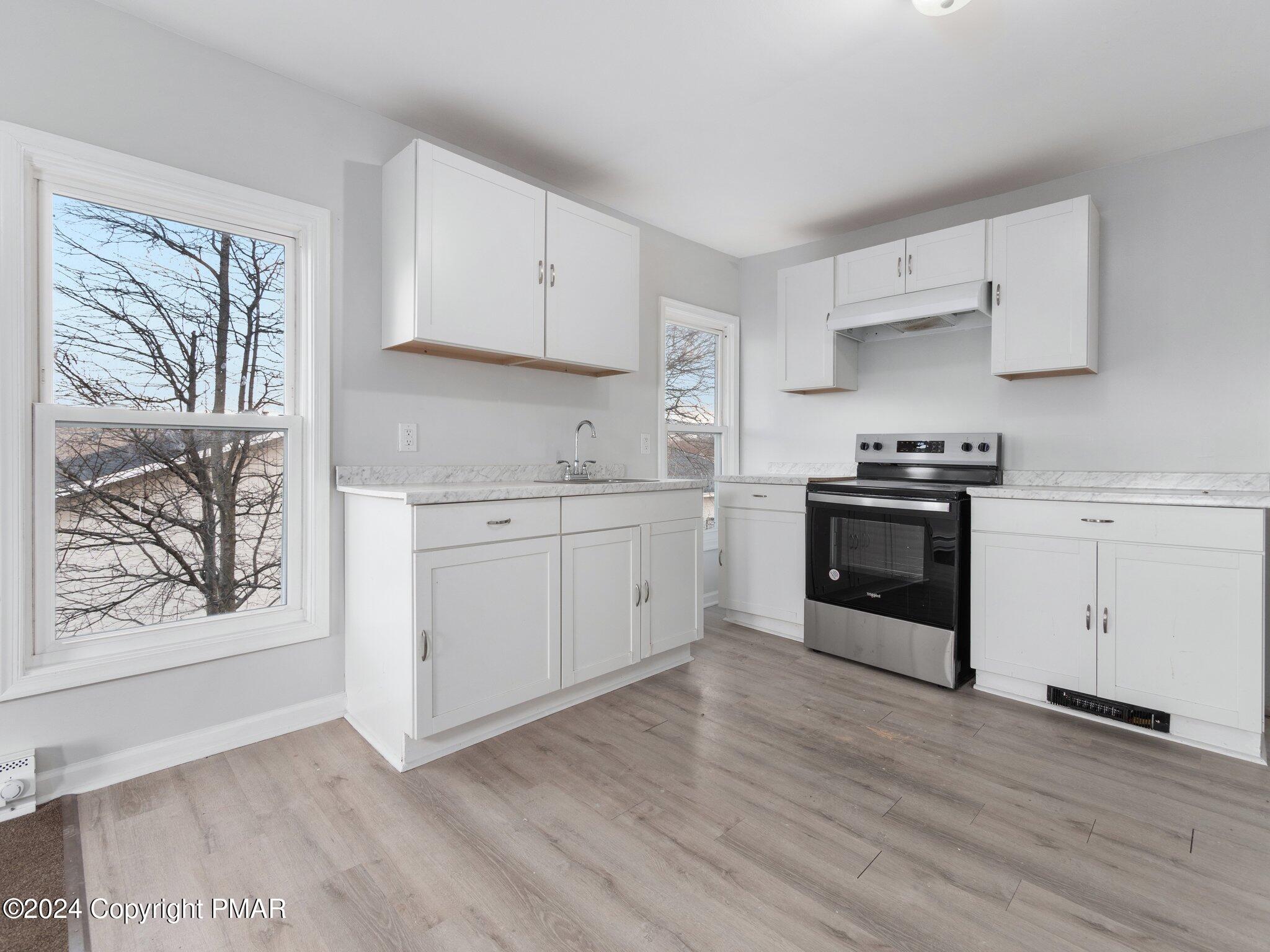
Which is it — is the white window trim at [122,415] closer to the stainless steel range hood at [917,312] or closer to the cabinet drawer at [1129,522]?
the stainless steel range hood at [917,312]

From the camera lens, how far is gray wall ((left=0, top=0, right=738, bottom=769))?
6.12 ft

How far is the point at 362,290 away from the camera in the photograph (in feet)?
8.21

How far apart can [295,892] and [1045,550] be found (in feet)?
9.53

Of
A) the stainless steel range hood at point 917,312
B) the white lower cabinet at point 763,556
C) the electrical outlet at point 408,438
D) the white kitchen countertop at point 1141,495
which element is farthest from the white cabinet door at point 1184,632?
the electrical outlet at point 408,438

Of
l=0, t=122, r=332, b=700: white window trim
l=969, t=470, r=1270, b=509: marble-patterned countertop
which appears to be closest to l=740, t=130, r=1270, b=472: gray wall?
l=969, t=470, r=1270, b=509: marble-patterned countertop

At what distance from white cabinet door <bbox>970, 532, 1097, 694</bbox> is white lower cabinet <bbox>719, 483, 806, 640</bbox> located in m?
0.90

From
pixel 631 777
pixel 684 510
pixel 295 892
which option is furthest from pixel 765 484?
pixel 295 892

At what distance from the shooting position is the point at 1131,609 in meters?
2.38

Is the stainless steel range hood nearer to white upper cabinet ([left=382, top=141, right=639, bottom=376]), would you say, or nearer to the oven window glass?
the oven window glass

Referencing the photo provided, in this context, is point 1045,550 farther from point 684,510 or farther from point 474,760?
point 474,760

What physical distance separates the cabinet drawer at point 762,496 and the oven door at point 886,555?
0.47ft

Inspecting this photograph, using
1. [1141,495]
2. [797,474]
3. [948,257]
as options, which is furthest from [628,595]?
[948,257]

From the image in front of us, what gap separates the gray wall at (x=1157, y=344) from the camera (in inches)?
102

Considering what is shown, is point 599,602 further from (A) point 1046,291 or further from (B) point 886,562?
(A) point 1046,291
